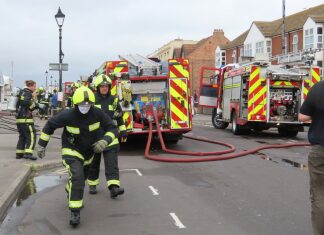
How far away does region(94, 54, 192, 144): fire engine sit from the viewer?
1189cm

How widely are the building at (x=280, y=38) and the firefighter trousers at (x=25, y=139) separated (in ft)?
88.1

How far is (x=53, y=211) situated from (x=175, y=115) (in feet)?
21.0

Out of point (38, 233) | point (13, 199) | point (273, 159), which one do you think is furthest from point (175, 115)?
point (38, 233)

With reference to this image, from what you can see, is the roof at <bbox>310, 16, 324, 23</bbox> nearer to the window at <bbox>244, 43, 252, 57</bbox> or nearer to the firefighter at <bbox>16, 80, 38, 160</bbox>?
the window at <bbox>244, 43, 252, 57</bbox>

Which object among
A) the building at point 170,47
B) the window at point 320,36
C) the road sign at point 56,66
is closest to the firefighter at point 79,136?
the road sign at point 56,66

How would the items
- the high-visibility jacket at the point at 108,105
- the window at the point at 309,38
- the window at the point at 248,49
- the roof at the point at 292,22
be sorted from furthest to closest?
the window at the point at 248,49 → the roof at the point at 292,22 → the window at the point at 309,38 → the high-visibility jacket at the point at 108,105

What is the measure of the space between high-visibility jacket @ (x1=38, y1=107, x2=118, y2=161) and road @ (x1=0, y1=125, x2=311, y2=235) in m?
0.85

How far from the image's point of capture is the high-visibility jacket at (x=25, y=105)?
10562mm

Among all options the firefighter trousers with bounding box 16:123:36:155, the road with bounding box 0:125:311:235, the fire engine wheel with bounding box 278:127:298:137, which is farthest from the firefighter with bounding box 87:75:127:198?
the fire engine wheel with bounding box 278:127:298:137

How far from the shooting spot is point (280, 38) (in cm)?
4709

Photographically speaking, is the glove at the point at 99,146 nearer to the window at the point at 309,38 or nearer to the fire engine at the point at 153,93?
the fire engine at the point at 153,93

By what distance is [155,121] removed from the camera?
40.0ft

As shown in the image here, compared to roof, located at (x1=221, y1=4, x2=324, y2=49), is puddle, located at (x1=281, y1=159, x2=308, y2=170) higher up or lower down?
lower down

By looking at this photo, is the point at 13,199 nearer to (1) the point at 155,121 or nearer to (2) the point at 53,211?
(2) the point at 53,211
